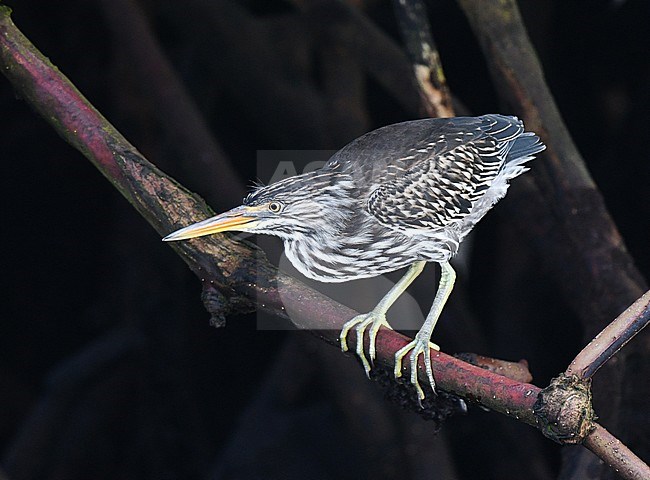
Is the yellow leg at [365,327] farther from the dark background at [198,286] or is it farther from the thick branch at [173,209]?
the dark background at [198,286]

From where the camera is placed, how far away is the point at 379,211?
168 centimetres

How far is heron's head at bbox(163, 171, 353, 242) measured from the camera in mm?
1532

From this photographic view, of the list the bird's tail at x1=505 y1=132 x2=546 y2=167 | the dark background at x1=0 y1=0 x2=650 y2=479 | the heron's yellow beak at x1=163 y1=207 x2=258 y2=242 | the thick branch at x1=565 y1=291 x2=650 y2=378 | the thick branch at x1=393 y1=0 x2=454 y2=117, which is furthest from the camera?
the dark background at x1=0 y1=0 x2=650 y2=479

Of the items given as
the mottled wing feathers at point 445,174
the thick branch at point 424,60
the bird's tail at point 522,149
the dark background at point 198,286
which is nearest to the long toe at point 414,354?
the mottled wing feathers at point 445,174

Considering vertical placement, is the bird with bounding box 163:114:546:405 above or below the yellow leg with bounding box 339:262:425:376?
above

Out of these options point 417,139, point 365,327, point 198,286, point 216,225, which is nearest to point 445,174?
point 417,139

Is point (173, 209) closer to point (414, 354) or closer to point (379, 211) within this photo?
point (379, 211)

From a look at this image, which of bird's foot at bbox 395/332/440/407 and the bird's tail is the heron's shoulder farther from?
bird's foot at bbox 395/332/440/407

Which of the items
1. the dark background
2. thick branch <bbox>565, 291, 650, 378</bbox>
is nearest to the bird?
thick branch <bbox>565, 291, 650, 378</bbox>

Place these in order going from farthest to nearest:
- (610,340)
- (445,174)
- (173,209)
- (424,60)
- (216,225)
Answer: (424,60)
(445,174)
(173,209)
(216,225)
(610,340)

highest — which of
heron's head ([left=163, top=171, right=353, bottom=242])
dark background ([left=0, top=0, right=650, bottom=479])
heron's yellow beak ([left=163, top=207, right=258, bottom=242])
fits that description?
heron's yellow beak ([left=163, top=207, right=258, bottom=242])

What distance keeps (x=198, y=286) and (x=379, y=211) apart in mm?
2462

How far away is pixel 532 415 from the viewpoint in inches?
51.1

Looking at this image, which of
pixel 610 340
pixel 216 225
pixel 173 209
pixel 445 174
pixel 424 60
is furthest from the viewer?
pixel 424 60
